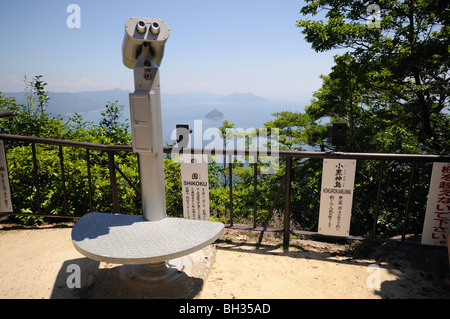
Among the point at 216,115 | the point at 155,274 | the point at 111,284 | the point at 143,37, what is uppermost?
the point at 143,37

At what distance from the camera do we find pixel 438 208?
9.77 ft

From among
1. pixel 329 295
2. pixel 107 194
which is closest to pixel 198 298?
pixel 329 295

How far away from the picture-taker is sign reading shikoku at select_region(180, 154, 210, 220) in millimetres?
3301

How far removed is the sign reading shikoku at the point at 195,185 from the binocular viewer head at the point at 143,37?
1.33 meters

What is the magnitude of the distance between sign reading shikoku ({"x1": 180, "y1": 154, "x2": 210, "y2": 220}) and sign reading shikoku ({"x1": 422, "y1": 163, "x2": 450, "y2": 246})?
7.84 feet

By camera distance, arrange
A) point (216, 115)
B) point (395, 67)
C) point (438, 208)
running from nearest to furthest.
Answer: point (438, 208) → point (395, 67) → point (216, 115)

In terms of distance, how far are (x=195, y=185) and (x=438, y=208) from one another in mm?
2618

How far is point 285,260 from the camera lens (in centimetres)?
311

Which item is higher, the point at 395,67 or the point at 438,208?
the point at 395,67

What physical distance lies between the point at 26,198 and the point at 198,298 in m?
3.16

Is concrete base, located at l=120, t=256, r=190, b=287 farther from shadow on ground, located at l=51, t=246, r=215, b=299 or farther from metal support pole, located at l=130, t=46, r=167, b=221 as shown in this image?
metal support pole, located at l=130, t=46, r=167, b=221

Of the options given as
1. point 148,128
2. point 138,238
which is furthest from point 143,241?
point 148,128

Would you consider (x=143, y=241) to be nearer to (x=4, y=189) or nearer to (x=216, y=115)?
(x=4, y=189)

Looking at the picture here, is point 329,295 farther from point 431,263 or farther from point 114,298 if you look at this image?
point 114,298
